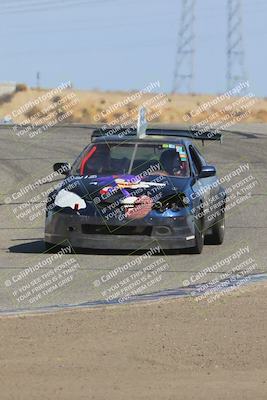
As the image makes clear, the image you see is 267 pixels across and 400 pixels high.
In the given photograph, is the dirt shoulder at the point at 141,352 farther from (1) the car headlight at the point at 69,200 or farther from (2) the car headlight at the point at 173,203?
(1) the car headlight at the point at 69,200

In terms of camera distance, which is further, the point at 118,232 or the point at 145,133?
the point at 145,133

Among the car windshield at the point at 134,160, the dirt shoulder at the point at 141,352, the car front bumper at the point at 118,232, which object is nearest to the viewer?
the dirt shoulder at the point at 141,352

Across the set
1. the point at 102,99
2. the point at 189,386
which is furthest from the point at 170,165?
the point at 102,99

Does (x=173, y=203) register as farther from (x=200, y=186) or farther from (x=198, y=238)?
(x=200, y=186)

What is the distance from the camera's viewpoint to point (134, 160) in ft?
46.2

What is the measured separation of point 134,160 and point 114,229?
1354mm

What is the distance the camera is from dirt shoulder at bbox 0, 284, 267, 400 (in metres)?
6.55

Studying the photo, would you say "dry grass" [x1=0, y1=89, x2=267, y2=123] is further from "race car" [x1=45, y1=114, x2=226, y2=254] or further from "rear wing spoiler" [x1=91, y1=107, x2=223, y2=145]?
"race car" [x1=45, y1=114, x2=226, y2=254]

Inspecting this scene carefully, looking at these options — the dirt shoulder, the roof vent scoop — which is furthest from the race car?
the dirt shoulder

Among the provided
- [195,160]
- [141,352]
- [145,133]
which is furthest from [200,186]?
[141,352]

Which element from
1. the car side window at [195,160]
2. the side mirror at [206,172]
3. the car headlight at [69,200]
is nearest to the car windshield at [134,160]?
the side mirror at [206,172]

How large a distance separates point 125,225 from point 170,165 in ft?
4.72

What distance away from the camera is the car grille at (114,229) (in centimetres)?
1304

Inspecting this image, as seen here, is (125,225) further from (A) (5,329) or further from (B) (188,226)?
(A) (5,329)
